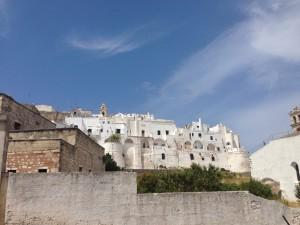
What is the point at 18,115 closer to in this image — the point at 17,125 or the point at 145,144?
the point at 17,125

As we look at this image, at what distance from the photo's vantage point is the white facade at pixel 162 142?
78.4 meters

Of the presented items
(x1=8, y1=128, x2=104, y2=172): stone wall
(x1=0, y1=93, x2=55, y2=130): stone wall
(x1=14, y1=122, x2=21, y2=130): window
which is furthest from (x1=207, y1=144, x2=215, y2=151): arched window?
(x1=14, y1=122, x2=21, y2=130): window

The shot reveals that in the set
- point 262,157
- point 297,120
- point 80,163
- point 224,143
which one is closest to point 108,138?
point 224,143

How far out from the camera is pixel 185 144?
286ft

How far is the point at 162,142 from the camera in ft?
280

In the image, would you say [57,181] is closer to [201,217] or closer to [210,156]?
[201,217]

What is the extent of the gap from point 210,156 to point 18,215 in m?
73.8

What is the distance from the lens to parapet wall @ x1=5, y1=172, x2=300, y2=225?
14117mm

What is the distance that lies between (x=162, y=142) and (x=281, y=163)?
47746 millimetres

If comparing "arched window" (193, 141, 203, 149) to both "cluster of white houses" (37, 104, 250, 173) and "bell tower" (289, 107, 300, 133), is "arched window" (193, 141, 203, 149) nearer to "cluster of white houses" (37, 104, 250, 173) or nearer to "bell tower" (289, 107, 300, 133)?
"cluster of white houses" (37, 104, 250, 173)

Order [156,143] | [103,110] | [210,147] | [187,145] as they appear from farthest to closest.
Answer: [103,110] → [210,147] → [187,145] → [156,143]

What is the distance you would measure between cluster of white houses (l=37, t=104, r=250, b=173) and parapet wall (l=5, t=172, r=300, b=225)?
196ft

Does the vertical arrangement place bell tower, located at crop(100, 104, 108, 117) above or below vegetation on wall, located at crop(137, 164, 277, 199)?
above

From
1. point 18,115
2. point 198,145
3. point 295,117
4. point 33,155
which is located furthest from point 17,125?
point 198,145
